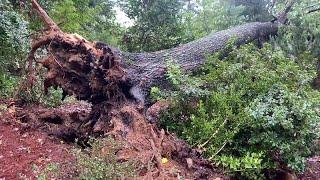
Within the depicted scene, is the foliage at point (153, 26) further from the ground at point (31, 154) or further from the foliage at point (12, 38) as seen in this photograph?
the ground at point (31, 154)

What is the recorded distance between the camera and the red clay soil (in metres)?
3.68

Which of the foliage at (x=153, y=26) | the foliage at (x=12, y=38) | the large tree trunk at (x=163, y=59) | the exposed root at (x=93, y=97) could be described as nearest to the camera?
the exposed root at (x=93, y=97)

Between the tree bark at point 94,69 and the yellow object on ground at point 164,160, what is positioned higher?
the tree bark at point 94,69

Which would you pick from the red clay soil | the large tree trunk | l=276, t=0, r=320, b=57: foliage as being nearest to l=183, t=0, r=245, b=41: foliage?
l=276, t=0, r=320, b=57: foliage

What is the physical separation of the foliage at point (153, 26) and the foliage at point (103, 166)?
655 centimetres

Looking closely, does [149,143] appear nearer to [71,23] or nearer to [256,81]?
[256,81]

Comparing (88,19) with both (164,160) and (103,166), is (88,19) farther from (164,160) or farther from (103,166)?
(103,166)

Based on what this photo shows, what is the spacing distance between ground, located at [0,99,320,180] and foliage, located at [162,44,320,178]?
72 cm

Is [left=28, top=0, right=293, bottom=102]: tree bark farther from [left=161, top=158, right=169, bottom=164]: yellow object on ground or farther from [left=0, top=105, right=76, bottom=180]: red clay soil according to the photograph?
[left=161, top=158, right=169, bottom=164]: yellow object on ground

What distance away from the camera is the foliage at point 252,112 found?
13.5ft

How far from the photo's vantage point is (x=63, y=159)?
4.12 meters

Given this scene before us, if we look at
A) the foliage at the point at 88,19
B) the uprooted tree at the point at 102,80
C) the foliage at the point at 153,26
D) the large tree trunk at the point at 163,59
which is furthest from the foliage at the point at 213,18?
the uprooted tree at the point at 102,80

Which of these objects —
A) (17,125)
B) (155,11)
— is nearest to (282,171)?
(17,125)

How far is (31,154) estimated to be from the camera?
13.9ft
